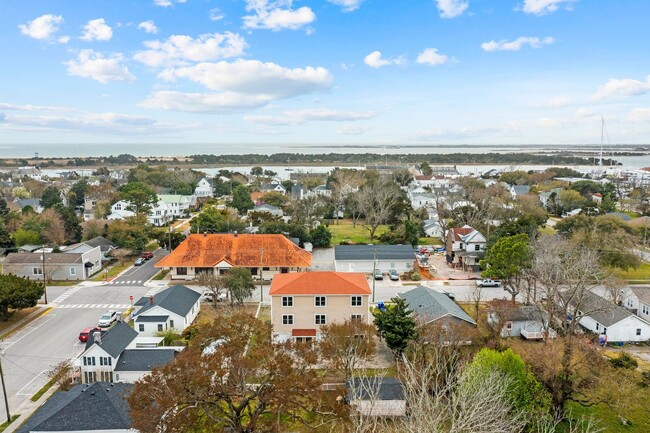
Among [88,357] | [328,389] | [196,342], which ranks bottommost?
[328,389]

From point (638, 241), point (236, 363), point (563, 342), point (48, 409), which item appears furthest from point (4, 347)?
point (638, 241)

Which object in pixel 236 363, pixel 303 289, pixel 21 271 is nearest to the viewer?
pixel 236 363

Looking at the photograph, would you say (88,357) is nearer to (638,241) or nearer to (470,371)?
(470,371)

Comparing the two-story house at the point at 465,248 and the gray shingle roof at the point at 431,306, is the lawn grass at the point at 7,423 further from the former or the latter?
the two-story house at the point at 465,248

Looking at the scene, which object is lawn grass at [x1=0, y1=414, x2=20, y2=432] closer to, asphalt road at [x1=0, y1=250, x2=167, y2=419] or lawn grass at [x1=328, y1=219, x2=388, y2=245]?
asphalt road at [x1=0, y1=250, x2=167, y2=419]

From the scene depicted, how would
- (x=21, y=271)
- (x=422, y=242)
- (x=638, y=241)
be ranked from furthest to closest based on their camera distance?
(x=422, y=242) → (x=638, y=241) → (x=21, y=271)

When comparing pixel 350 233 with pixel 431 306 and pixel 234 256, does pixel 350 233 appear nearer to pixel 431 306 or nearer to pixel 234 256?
pixel 234 256
